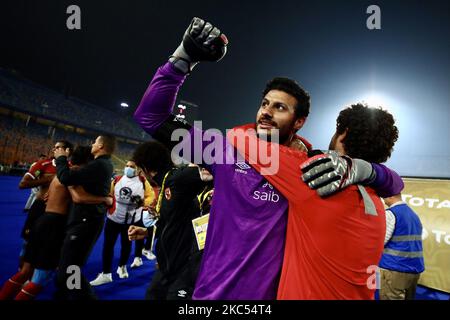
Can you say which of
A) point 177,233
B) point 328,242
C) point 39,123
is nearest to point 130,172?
point 177,233

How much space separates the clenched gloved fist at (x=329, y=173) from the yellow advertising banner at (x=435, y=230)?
6.84 metres

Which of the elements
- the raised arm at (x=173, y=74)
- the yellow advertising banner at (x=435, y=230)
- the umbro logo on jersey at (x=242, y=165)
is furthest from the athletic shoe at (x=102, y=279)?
the yellow advertising banner at (x=435, y=230)

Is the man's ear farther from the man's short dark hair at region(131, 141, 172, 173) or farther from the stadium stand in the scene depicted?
the stadium stand

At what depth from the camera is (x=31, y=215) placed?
432cm

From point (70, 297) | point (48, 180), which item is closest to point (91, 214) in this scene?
point (70, 297)

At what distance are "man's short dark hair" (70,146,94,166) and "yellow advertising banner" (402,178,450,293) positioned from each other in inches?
284

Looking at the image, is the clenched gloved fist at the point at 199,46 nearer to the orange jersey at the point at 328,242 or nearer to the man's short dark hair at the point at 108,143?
the orange jersey at the point at 328,242

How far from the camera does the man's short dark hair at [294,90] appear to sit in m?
1.72

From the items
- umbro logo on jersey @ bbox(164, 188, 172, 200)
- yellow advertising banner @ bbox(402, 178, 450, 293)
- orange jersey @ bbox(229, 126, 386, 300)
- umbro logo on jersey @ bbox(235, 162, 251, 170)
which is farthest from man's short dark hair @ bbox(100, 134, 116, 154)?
yellow advertising banner @ bbox(402, 178, 450, 293)

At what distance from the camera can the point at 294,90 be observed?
5.66ft

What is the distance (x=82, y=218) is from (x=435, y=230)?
23.9 feet
